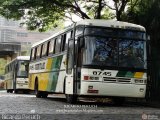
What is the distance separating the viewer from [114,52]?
58.1 feet

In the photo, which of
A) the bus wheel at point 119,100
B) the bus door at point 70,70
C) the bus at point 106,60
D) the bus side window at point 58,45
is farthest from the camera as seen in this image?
the bus side window at point 58,45

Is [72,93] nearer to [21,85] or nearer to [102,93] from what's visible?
[102,93]

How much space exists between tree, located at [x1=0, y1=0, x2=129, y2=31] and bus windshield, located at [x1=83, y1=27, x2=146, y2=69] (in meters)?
9.03

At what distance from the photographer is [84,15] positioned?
96.5 ft

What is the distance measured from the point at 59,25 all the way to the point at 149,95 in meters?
12.1

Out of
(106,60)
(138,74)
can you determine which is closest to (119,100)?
(138,74)

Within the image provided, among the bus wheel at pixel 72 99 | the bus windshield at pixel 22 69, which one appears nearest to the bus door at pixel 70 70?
the bus wheel at pixel 72 99

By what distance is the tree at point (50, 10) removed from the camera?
27.8 metres

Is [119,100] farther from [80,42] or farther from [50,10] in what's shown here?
[50,10]

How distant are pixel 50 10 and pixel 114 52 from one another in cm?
1232

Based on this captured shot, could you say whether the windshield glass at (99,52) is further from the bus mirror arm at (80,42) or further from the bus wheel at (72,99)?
the bus wheel at (72,99)

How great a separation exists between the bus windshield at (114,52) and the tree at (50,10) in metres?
9.03

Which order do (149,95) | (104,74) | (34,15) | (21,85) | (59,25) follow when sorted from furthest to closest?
→ (21,85)
(59,25)
(34,15)
(149,95)
(104,74)

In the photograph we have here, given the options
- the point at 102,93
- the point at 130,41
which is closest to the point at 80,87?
the point at 102,93
